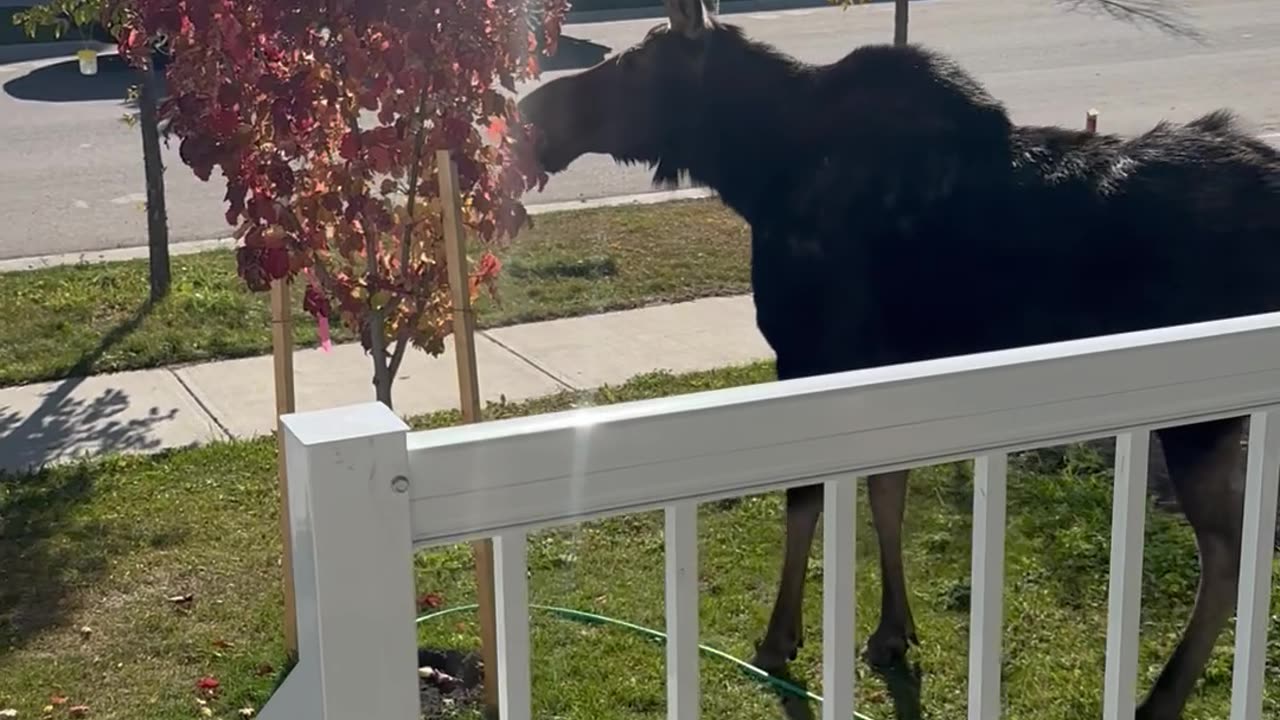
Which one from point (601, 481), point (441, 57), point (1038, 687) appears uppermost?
point (441, 57)

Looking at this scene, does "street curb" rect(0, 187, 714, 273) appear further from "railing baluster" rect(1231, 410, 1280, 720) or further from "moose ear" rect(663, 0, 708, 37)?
"railing baluster" rect(1231, 410, 1280, 720)

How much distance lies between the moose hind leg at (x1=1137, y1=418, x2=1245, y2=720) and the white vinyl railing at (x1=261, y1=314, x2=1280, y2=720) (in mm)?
1727

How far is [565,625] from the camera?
15.4 ft

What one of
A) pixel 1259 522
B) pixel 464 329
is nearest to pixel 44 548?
pixel 464 329

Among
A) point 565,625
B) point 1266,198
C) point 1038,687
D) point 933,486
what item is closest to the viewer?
point 1266,198

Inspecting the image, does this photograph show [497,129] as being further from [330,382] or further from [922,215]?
[330,382]

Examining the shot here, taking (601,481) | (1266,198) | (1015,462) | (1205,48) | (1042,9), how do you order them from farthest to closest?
(1042,9) < (1205,48) < (1015,462) < (1266,198) < (601,481)

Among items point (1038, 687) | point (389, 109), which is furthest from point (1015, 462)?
point (389, 109)

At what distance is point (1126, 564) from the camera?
1.96m

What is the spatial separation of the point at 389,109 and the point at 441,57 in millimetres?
228

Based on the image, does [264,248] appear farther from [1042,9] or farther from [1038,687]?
[1042,9]

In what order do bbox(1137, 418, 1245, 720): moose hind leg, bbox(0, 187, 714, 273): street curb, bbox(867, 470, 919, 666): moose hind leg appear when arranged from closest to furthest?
1. bbox(1137, 418, 1245, 720): moose hind leg
2. bbox(867, 470, 919, 666): moose hind leg
3. bbox(0, 187, 714, 273): street curb

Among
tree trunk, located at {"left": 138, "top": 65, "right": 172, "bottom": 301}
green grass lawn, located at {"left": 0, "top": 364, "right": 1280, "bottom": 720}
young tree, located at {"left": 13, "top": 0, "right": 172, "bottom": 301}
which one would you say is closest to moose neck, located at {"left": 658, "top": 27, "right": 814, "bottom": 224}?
green grass lawn, located at {"left": 0, "top": 364, "right": 1280, "bottom": 720}

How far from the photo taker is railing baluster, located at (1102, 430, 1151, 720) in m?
1.95
